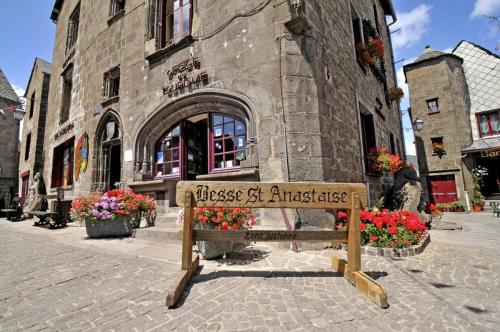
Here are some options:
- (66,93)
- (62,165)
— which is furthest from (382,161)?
(66,93)

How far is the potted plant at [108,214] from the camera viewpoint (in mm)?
5312

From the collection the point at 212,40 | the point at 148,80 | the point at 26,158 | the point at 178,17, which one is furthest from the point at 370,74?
the point at 26,158

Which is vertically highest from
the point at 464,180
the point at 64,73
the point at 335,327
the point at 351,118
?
the point at 64,73

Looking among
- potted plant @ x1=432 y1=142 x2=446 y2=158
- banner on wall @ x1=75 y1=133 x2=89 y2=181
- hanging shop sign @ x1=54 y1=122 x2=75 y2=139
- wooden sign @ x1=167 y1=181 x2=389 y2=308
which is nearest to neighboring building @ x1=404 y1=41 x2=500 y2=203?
potted plant @ x1=432 y1=142 x2=446 y2=158

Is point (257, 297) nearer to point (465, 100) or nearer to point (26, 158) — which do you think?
point (26, 158)

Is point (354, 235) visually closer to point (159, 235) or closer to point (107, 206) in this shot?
point (159, 235)

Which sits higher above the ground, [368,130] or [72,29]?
[72,29]

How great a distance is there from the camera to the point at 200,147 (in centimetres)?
718

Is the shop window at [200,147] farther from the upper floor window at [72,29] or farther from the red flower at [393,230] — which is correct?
the upper floor window at [72,29]

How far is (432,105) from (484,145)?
361 cm

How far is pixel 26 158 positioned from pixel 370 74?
18346 mm

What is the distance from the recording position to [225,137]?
5.62m

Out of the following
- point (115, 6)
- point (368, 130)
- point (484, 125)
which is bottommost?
point (368, 130)

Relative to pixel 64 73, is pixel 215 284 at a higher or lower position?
lower
